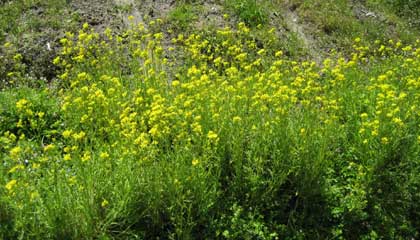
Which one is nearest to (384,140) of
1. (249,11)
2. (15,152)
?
(15,152)

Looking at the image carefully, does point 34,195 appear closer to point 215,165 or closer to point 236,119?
point 215,165

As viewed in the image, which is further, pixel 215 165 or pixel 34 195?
pixel 215 165

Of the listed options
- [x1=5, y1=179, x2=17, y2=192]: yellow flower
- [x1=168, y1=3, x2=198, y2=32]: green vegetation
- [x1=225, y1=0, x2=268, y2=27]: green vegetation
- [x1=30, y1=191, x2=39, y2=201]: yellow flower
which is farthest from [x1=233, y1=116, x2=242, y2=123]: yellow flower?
[x1=225, y1=0, x2=268, y2=27]: green vegetation

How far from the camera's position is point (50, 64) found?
6453 mm

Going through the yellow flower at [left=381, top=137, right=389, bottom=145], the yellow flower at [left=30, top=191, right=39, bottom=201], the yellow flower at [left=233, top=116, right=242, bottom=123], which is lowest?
the yellow flower at [left=30, top=191, right=39, bottom=201]

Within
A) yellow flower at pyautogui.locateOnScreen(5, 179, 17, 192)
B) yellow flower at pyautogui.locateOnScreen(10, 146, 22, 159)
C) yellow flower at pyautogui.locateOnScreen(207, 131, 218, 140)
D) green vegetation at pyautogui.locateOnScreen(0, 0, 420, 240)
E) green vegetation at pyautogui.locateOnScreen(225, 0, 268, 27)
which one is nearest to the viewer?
yellow flower at pyautogui.locateOnScreen(5, 179, 17, 192)

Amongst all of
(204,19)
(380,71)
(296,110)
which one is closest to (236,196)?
(296,110)

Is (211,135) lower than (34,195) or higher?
higher

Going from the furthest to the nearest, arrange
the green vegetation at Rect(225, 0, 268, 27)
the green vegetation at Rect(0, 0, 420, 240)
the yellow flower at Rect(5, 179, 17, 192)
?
the green vegetation at Rect(225, 0, 268, 27), the green vegetation at Rect(0, 0, 420, 240), the yellow flower at Rect(5, 179, 17, 192)

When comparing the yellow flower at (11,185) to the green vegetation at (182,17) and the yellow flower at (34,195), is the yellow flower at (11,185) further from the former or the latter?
the green vegetation at (182,17)

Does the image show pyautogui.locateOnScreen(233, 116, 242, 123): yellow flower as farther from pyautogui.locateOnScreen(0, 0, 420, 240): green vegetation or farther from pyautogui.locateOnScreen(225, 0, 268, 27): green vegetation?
pyautogui.locateOnScreen(225, 0, 268, 27): green vegetation

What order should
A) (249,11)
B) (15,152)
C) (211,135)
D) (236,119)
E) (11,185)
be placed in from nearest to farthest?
1. (11,185)
2. (15,152)
3. (211,135)
4. (236,119)
5. (249,11)

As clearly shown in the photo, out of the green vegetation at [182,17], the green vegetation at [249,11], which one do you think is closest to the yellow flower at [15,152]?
the green vegetation at [182,17]

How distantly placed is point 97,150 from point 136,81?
1.44m
